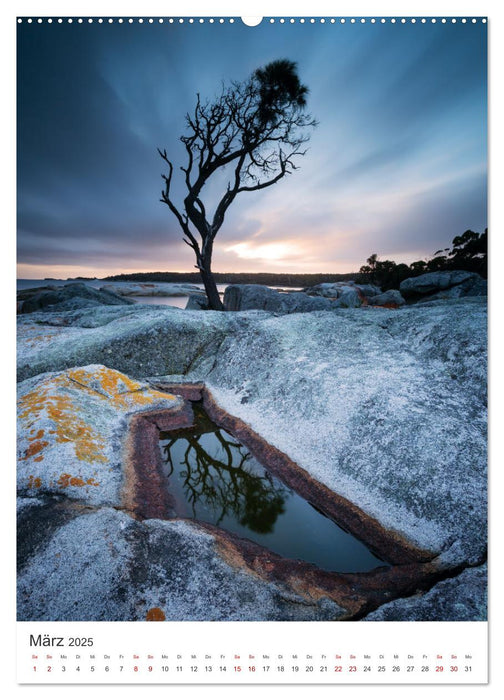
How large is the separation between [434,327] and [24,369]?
6.57m

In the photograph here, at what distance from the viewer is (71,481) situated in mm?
2664

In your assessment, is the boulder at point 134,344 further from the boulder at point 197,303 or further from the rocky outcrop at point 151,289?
the rocky outcrop at point 151,289

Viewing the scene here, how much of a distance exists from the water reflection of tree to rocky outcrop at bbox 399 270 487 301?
13.7 m

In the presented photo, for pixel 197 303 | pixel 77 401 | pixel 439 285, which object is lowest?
pixel 77 401

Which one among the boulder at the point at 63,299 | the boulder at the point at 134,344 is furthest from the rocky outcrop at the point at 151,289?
the boulder at the point at 134,344

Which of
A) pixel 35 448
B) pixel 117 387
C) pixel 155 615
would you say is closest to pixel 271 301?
pixel 117 387

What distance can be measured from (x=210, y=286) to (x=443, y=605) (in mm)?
11604

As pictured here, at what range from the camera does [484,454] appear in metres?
2.93

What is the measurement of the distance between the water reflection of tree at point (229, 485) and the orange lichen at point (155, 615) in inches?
44.0

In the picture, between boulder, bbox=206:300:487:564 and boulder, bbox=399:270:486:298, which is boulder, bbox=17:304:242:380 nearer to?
boulder, bbox=206:300:487:564

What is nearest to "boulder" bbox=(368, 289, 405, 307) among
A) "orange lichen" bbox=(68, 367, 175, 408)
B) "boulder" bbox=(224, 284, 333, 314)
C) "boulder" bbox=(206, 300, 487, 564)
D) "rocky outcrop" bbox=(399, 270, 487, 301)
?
"rocky outcrop" bbox=(399, 270, 487, 301)

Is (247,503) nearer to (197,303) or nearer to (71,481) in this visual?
(71,481)

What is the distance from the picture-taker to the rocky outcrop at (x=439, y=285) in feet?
48.7
